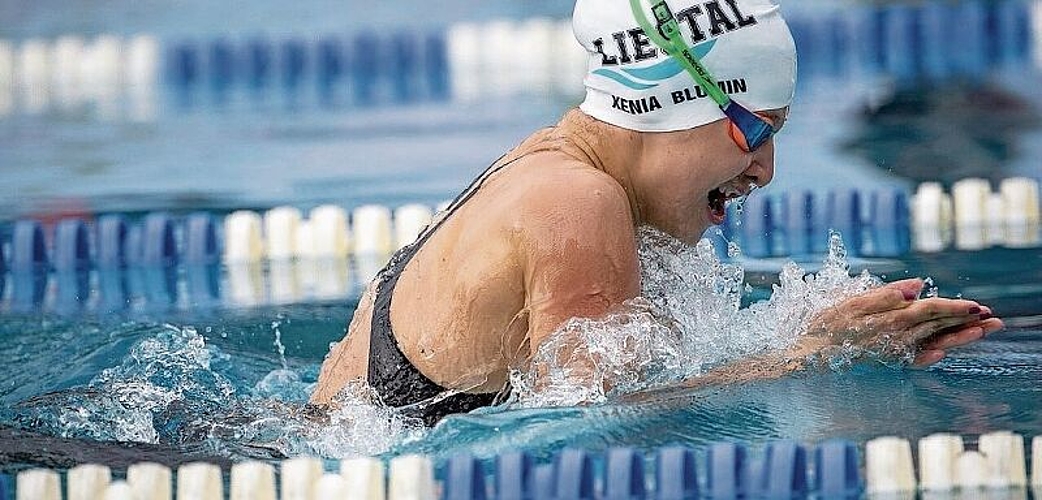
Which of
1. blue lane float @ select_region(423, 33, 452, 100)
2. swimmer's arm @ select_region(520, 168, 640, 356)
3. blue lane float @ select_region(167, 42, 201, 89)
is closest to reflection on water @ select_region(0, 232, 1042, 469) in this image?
swimmer's arm @ select_region(520, 168, 640, 356)

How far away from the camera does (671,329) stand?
9.17 feet

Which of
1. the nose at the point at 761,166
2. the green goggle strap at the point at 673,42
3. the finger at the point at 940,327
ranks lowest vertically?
the finger at the point at 940,327

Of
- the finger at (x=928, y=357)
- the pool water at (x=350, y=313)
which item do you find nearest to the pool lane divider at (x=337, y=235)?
the pool water at (x=350, y=313)

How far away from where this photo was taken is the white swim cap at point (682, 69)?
269 cm

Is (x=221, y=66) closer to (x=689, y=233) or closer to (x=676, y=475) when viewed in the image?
(x=689, y=233)

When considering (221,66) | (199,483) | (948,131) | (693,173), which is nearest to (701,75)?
(693,173)

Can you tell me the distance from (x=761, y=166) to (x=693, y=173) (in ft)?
0.39

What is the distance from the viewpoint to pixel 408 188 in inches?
224

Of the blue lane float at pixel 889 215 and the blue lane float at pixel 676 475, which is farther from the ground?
the blue lane float at pixel 889 215

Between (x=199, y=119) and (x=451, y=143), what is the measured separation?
1351 millimetres

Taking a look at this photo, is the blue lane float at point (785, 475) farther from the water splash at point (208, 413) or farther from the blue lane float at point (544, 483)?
the water splash at point (208, 413)

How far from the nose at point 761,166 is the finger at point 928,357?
36cm

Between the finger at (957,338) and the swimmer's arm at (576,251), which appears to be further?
the finger at (957,338)

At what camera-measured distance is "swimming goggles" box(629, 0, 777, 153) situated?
2.67 metres
